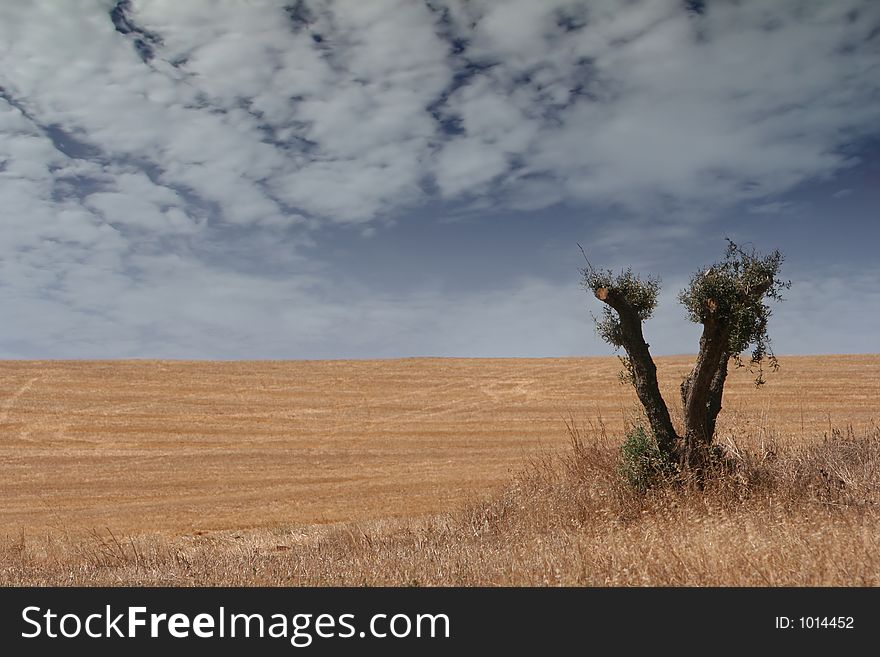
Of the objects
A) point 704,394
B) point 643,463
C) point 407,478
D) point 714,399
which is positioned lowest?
point 407,478

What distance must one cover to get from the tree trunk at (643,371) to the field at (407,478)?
3.75 feet

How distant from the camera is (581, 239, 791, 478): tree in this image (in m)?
12.1

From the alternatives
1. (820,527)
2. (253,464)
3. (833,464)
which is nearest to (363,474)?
(253,464)

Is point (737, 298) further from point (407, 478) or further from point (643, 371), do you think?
point (407, 478)

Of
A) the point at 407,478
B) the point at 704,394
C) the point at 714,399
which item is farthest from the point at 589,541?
the point at 407,478

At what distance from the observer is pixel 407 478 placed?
77.3 feet

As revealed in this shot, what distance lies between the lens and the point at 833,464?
36.7ft

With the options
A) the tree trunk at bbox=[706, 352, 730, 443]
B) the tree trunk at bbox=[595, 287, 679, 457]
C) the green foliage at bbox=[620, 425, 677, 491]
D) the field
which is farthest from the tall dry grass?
the tree trunk at bbox=[595, 287, 679, 457]

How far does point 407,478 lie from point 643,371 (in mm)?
12604

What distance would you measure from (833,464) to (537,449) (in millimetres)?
17138

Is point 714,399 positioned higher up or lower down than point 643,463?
higher up

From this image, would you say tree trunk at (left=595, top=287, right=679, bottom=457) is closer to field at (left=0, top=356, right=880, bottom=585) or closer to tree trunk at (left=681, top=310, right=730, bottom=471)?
tree trunk at (left=681, top=310, right=730, bottom=471)
